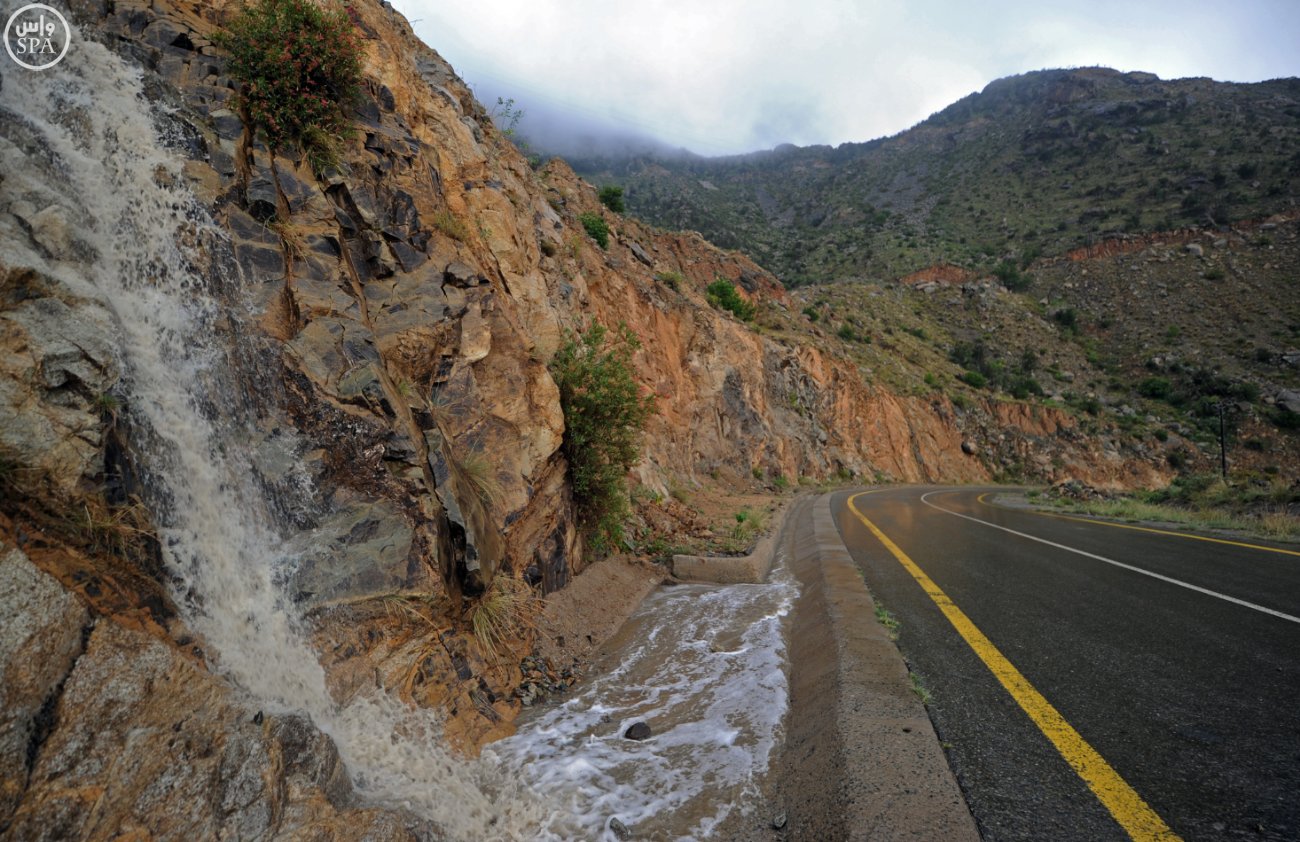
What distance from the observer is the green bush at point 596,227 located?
19.8m

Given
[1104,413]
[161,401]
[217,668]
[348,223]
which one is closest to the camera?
[217,668]

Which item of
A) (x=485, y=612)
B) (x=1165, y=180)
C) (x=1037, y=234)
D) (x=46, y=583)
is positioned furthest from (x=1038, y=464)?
→ (x=46, y=583)

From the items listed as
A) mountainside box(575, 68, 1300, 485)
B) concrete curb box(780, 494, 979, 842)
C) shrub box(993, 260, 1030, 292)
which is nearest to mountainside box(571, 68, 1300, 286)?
mountainside box(575, 68, 1300, 485)

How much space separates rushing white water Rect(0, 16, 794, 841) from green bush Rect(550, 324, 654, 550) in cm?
333

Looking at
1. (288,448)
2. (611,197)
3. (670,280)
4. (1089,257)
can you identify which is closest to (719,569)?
(288,448)

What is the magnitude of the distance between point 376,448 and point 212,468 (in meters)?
1.08

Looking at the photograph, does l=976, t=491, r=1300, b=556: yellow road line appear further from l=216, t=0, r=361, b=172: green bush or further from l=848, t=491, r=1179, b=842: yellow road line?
l=216, t=0, r=361, b=172: green bush

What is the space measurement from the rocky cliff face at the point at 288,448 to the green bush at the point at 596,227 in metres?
9.24

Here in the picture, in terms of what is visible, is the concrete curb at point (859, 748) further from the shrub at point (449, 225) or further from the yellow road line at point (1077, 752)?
the shrub at point (449, 225)

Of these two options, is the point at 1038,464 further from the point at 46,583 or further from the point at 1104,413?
the point at 46,583

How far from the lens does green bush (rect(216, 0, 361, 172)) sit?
19.5 ft

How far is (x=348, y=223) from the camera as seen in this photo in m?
6.25

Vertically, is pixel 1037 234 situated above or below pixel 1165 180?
below

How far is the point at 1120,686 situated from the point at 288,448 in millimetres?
6377
